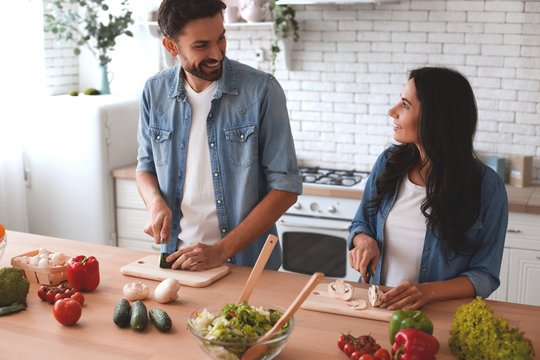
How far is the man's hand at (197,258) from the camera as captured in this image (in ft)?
6.64

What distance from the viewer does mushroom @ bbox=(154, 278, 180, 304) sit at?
1.78 metres

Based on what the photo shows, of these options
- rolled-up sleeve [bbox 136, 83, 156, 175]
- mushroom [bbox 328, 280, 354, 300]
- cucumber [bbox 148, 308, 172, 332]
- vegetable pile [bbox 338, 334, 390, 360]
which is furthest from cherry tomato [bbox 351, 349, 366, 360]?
rolled-up sleeve [bbox 136, 83, 156, 175]

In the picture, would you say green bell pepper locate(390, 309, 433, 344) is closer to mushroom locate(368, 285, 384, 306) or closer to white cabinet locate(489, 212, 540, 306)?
mushroom locate(368, 285, 384, 306)

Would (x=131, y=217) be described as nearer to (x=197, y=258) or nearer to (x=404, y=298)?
(x=197, y=258)

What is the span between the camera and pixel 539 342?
1.58 m

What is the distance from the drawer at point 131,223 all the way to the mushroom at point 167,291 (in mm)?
2299

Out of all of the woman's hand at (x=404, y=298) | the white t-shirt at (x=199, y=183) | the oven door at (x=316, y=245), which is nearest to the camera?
the woman's hand at (x=404, y=298)

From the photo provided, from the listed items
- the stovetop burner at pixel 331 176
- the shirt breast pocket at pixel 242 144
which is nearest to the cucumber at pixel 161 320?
the shirt breast pocket at pixel 242 144

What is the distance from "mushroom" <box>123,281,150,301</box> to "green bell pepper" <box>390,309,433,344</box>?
29.8 inches

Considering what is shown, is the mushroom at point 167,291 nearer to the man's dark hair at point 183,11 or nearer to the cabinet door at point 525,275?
the man's dark hair at point 183,11

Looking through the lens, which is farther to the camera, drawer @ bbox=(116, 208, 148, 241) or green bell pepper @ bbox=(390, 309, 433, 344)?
drawer @ bbox=(116, 208, 148, 241)

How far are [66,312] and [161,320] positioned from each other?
10.4 inches

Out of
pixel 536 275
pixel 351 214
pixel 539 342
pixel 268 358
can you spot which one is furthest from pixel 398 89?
pixel 268 358

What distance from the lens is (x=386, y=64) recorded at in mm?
3951
